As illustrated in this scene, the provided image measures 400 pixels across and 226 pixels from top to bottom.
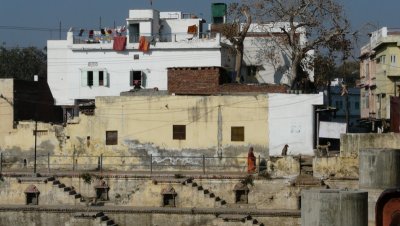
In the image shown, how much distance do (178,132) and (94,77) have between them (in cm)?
927

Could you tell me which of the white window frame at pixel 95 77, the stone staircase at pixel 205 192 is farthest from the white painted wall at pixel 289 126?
the white window frame at pixel 95 77

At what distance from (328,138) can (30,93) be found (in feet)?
45.1

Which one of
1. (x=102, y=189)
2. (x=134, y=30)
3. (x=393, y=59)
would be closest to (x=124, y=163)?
(x=102, y=189)

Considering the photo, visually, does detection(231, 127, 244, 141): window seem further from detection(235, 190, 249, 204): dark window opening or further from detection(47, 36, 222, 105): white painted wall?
detection(47, 36, 222, 105): white painted wall

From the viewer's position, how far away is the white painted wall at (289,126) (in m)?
34.8

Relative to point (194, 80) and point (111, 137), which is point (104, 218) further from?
point (194, 80)

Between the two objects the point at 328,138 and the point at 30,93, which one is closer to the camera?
the point at 328,138

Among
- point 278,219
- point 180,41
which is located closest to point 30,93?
point 180,41

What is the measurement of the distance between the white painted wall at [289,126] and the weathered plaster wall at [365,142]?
2.27 meters

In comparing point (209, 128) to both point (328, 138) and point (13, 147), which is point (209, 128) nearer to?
point (328, 138)

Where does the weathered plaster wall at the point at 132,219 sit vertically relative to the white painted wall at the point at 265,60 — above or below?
below

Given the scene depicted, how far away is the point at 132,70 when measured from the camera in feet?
141

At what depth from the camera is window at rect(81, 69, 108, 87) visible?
142 ft

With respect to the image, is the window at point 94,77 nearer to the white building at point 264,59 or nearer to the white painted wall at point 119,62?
the white painted wall at point 119,62
